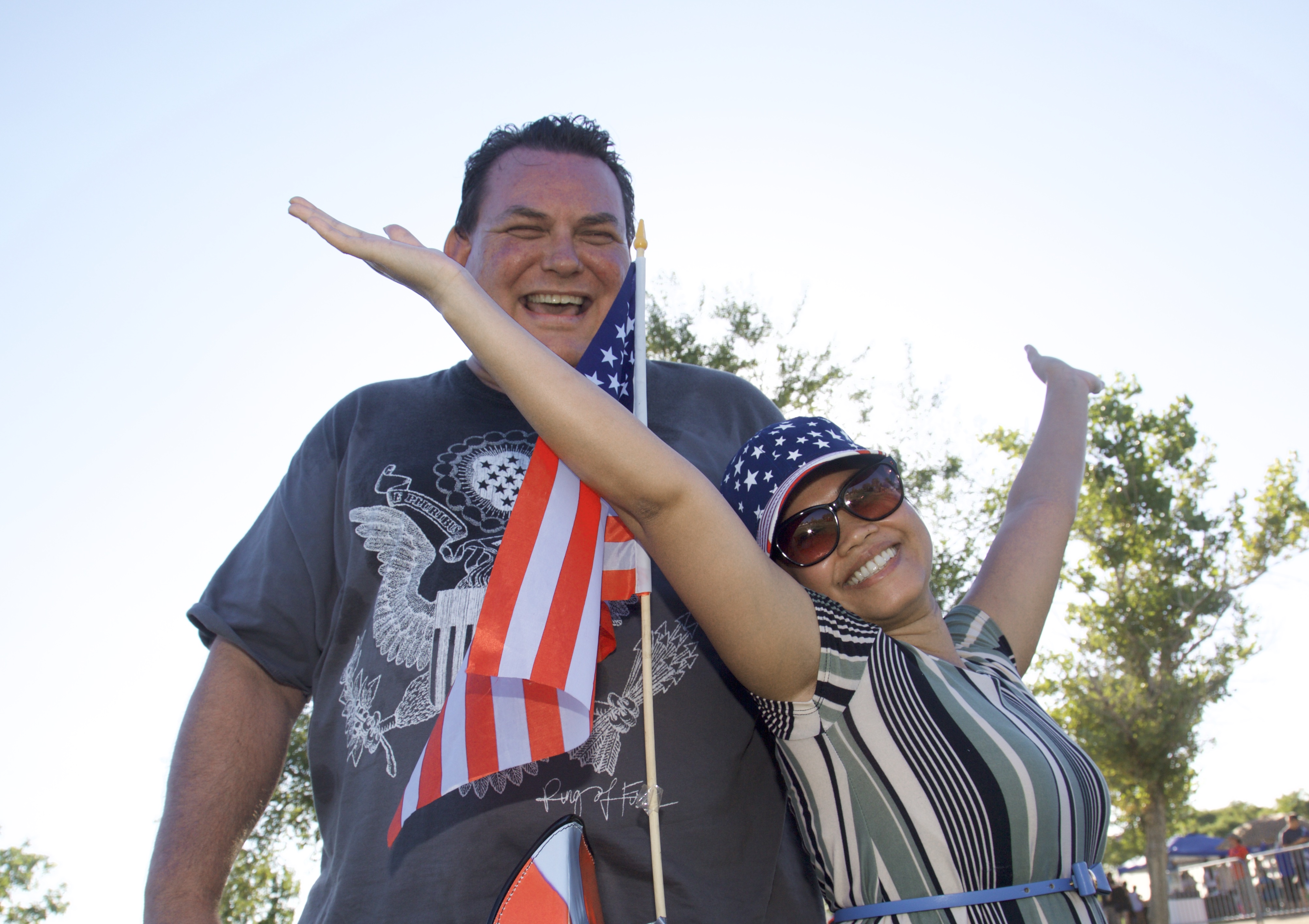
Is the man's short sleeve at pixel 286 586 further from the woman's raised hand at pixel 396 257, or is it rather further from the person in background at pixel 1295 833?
the person in background at pixel 1295 833

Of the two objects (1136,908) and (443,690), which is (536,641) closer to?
(443,690)

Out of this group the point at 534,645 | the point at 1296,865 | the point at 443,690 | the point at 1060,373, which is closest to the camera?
the point at 534,645

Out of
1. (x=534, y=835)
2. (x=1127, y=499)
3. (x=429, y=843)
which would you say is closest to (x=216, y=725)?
(x=429, y=843)

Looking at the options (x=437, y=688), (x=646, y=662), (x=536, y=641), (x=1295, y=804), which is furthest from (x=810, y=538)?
(x=1295, y=804)

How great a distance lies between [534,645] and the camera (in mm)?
1967

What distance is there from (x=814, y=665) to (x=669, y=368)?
130 cm

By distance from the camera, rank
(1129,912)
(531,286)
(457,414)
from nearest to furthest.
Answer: (457,414)
(531,286)
(1129,912)

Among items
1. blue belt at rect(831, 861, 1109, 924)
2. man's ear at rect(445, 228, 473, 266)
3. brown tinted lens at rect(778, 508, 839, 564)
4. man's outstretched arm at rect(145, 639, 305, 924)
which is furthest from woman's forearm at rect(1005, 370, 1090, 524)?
man's outstretched arm at rect(145, 639, 305, 924)

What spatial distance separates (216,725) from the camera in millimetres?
2320

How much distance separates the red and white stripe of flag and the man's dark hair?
47.9 inches

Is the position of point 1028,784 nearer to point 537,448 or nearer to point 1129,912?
point 537,448

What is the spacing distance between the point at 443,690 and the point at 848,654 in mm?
919

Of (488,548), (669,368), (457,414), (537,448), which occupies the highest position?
(669,368)

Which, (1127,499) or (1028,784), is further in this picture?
(1127,499)
